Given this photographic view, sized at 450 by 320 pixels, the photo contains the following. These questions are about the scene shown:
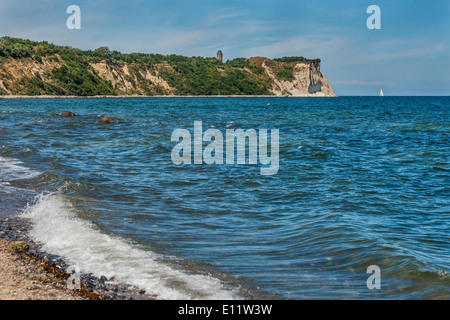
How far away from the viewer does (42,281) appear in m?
5.35

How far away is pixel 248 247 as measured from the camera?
7.46 m

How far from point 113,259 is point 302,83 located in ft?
626

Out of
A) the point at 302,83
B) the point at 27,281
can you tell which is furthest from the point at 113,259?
the point at 302,83

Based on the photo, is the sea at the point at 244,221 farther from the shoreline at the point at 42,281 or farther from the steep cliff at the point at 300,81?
the steep cliff at the point at 300,81

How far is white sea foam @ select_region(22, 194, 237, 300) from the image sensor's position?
5555 mm

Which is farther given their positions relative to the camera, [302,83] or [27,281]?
[302,83]

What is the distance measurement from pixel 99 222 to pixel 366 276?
206 inches

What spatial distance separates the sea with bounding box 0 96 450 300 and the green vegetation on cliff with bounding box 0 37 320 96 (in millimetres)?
90621

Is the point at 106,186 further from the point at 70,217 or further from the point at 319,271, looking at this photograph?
the point at 319,271

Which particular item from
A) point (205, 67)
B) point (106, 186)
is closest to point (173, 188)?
point (106, 186)

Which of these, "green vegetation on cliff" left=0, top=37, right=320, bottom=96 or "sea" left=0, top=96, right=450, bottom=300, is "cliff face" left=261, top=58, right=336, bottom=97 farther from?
"sea" left=0, top=96, right=450, bottom=300

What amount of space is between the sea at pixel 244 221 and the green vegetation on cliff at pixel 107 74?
90621mm

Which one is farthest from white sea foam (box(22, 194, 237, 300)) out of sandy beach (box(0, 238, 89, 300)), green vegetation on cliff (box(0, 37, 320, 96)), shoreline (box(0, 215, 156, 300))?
green vegetation on cliff (box(0, 37, 320, 96))

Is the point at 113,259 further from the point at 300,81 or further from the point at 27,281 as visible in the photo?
the point at 300,81
